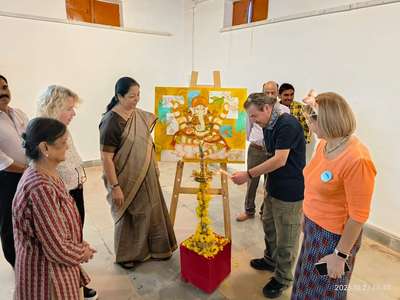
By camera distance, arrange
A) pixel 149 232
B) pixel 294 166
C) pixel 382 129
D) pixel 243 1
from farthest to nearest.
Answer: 1. pixel 243 1
2. pixel 382 129
3. pixel 149 232
4. pixel 294 166

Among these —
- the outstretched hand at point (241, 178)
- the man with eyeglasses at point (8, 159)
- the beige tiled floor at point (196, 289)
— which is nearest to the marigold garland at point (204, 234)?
the outstretched hand at point (241, 178)

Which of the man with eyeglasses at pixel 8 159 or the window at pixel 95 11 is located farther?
the window at pixel 95 11

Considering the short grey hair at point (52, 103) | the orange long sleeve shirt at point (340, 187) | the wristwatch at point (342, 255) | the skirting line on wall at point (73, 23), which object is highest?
the skirting line on wall at point (73, 23)

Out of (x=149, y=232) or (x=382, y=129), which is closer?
(x=149, y=232)

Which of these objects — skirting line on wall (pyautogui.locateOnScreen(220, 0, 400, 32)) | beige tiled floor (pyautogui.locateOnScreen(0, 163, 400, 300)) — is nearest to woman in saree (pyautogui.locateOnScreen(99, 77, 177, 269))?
beige tiled floor (pyautogui.locateOnScreen(0, 163, 400, 300))

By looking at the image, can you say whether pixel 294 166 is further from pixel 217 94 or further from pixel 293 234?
pixel 217 94

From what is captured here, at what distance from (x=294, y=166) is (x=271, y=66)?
223 cm

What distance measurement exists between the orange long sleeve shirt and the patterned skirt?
5 centimetres

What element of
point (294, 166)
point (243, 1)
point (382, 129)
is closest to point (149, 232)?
point (294, 166)

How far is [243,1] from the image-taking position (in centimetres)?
414

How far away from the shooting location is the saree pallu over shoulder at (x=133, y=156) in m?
2.02

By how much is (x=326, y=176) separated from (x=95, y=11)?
439 cm

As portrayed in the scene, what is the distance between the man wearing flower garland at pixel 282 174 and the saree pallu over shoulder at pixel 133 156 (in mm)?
712
